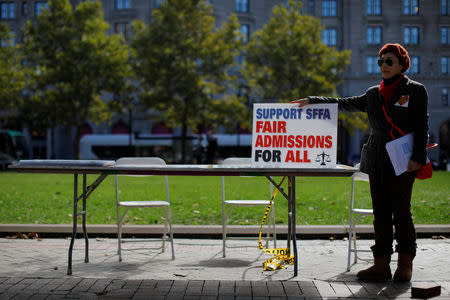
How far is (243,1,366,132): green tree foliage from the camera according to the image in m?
34.3

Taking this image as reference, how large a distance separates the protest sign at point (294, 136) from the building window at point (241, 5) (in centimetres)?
4335

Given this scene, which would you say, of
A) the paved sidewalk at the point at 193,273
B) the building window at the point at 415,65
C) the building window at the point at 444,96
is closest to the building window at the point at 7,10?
the building window at the point at 415,65

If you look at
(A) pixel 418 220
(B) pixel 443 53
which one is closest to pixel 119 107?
(B) pixel 443 53

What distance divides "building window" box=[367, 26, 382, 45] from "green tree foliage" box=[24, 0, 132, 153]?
19791 millimetres

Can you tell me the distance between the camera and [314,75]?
34156 mm

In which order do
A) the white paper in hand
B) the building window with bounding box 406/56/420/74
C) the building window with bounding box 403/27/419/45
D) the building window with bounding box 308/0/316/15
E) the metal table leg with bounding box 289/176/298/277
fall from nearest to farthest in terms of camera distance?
the white paper in hand, the metal table leg with bounding box 289/176/298/277, the building window with bounding box 406/56/420/74, the building window with bounding box 403/27/419/45, the building window with bounding box 308/0/316/15

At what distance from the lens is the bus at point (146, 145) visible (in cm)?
4306

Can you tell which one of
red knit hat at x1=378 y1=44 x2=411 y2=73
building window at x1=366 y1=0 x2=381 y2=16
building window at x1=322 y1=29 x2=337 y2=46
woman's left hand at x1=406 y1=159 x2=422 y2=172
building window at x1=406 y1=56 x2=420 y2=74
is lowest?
woman's left hand at x1=406 y1=159 x2=422 y2=172

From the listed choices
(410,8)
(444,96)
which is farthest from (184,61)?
(444,96)

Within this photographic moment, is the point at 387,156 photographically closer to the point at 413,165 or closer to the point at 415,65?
the point at 413,165

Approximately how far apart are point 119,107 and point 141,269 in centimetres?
3021

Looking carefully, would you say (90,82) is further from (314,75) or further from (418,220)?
(418,220)

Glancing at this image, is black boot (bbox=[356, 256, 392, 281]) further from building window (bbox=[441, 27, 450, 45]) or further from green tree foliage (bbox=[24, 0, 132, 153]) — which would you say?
building window (bbox=[441, 27, 450, 45])

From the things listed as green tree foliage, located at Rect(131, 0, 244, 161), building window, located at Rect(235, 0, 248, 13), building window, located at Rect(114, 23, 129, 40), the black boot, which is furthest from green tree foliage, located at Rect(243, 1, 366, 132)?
the black boot
